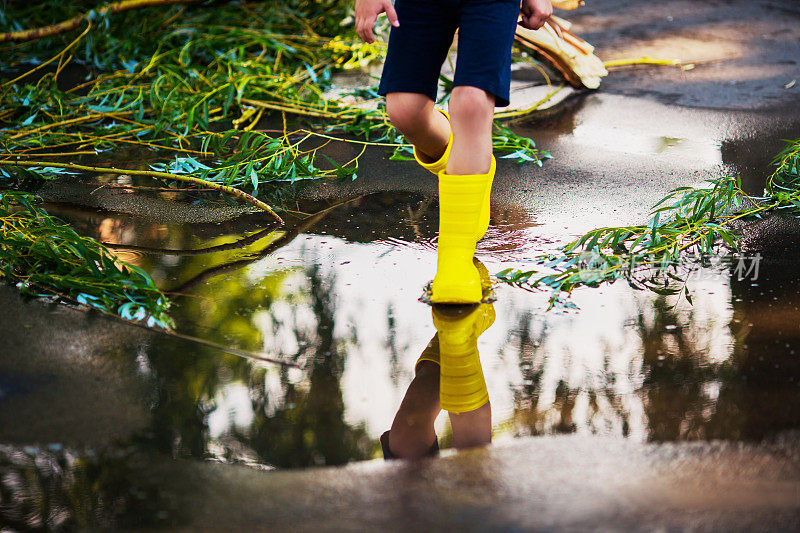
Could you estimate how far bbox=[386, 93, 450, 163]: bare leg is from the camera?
246 centimetres

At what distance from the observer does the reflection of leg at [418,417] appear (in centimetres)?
178

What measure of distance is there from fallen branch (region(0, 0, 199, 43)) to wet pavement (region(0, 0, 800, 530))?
2.08 m

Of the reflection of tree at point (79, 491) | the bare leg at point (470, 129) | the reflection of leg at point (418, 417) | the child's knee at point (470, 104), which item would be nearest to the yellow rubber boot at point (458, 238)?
the bare leg at point (470, 129)

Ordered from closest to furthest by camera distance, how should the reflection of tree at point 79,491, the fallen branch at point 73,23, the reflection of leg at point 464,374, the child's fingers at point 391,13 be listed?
the reflection of tree at point 79,491, the reflection of leg at point 464,374, the child's fingers at point 391,13, the fallen branch at point 73,23

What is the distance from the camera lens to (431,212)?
10.2ft

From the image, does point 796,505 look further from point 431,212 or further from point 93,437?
point 431,212

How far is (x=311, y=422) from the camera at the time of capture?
184 cm

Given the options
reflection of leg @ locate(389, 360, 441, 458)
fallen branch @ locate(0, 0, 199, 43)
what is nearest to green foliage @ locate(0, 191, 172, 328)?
reflection of leg @ locate(389, 360, 441, 458)

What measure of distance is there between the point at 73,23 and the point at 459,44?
3598mm

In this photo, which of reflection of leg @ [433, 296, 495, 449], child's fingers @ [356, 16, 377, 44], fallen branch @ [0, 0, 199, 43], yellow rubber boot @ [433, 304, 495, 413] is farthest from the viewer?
fallen branch @ [0, 0, 199, 43]

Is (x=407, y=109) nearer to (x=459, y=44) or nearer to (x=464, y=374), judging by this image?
(x=459, y=44)

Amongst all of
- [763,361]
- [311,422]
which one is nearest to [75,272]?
[311,422]

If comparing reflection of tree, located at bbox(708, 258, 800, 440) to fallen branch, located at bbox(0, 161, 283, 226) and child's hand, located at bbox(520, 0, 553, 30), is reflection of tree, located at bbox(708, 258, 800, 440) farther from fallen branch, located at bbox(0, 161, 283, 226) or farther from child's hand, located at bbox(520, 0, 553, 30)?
fallen branch, located at bbox(0, 161, 283, 226)

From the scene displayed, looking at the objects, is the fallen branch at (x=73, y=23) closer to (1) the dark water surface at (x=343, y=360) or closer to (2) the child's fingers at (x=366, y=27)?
(1) the dark water surface at (x=343, y=360)
